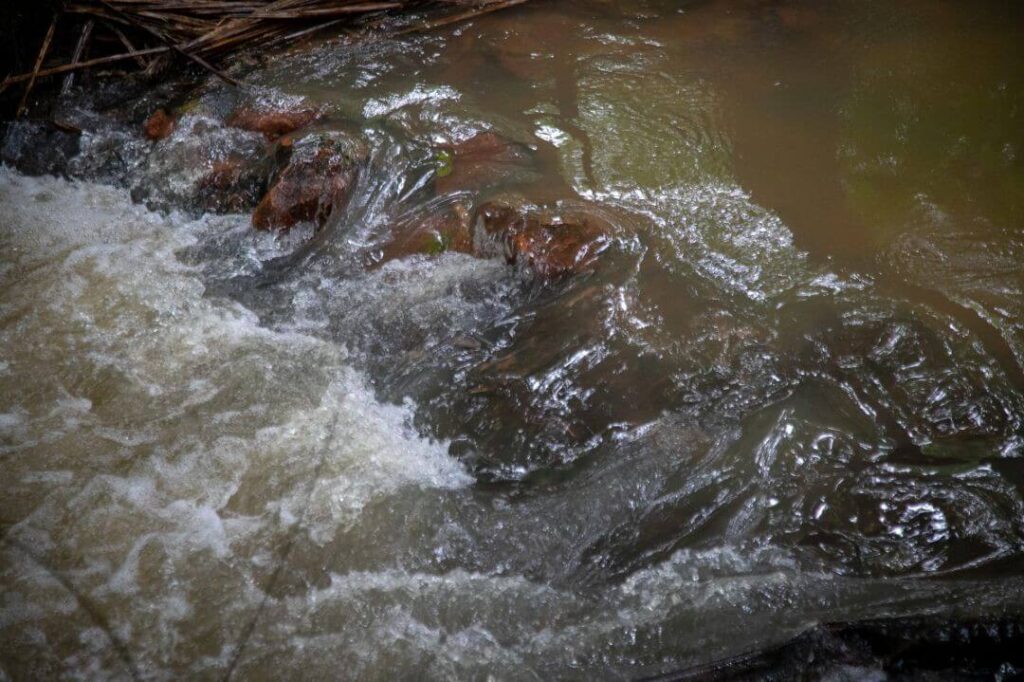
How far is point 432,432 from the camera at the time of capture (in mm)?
2555

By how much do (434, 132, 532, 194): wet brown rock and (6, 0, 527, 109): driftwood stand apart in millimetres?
1739

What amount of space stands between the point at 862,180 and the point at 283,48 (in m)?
4.00

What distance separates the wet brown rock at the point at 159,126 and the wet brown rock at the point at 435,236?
191 cm

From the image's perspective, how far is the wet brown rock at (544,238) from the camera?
2.99 meters

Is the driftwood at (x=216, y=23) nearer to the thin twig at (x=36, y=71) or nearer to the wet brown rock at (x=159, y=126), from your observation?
the thin twig at (x=36, y=71)

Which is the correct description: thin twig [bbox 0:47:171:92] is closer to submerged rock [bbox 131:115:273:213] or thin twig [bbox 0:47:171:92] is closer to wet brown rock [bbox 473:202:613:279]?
submerged rock [bbox 131:115:273:213]

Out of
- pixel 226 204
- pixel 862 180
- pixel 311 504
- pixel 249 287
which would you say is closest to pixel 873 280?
pixel 862 180

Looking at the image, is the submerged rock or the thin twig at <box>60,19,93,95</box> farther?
the thin twig at <box>60,19,93,95</box>

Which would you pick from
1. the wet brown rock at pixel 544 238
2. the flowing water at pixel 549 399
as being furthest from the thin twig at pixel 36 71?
the wet brown rock at pixel 544 238

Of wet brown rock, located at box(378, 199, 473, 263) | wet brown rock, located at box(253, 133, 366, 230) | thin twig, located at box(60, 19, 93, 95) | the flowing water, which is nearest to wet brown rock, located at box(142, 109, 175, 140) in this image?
the flowing water

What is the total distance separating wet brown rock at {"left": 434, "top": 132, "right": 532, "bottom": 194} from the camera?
11.5 feet

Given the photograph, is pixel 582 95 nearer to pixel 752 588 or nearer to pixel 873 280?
pixel 873 280

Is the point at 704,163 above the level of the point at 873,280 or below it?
above

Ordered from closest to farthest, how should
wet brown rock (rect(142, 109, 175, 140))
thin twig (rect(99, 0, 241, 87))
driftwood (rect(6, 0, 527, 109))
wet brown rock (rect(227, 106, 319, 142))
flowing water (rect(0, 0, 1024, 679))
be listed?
1. flowing water (rect(0, 0, 1024, 679))
2. wet brown rock (rect(227, 106, 319, 142))
3. wet brown rock (rect(142, 109, 175, 140))
4. thin twig (rect(99, 0, 241, 87))
5. driftwood (rect(6, 0, 527, 109))
